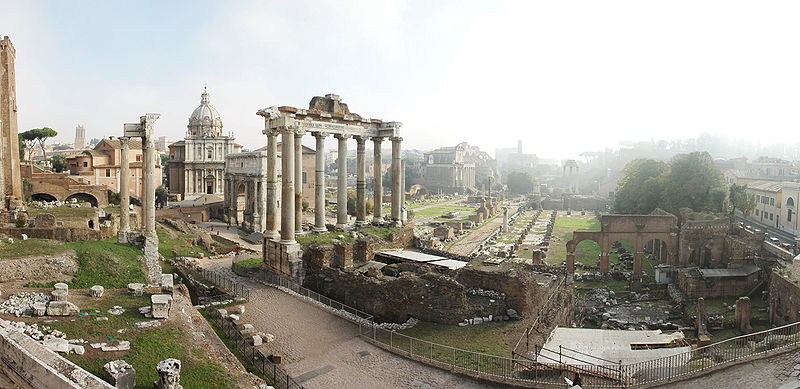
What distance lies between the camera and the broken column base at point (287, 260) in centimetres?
2511

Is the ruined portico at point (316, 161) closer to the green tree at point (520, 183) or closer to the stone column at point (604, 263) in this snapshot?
the stone column at point (604, 263)

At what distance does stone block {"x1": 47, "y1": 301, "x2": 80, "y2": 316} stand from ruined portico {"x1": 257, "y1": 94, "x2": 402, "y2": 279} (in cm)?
1056

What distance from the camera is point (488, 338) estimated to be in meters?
18.0

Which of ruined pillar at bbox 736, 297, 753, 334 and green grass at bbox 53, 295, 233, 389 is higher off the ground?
green grass at bbox 53, 295, 233, 389

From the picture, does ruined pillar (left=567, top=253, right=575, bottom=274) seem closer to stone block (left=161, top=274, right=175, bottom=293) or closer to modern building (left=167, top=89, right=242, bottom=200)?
stone block (left=161, top=274, right=175, bottom=293)

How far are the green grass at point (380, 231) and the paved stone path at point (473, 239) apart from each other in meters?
17.5

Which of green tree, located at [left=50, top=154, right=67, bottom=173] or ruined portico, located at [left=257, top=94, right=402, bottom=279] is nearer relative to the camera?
ruined portico, located at [left=257, top=94, right=402, bottom=279]

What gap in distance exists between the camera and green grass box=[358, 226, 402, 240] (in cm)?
3025

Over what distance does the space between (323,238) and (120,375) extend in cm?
1755

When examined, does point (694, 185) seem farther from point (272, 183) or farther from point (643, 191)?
point (272, 183)

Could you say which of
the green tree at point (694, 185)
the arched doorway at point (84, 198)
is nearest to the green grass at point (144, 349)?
the arched doorway at point (84, 198)

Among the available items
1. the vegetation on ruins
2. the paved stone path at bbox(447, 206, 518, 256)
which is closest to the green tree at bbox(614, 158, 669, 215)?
the vegetation on ruins

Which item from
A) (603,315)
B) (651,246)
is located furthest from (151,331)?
(651,246)

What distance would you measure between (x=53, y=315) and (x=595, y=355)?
50.4 ft
